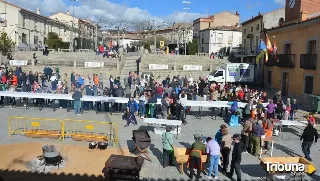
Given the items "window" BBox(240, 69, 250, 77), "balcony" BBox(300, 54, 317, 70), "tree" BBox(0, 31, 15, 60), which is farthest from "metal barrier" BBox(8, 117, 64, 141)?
"tree" BBox(0, 31, 15, 60)

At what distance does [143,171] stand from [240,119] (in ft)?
26.8

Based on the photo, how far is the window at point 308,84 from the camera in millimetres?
23688

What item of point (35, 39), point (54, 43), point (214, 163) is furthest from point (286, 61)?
point (35, 39)

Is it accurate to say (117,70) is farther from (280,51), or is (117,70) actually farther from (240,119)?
(240,119)

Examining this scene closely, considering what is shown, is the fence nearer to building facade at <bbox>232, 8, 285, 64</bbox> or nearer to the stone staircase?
the stone staircase

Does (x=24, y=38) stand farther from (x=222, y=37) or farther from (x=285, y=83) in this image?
(x=285, y=83)

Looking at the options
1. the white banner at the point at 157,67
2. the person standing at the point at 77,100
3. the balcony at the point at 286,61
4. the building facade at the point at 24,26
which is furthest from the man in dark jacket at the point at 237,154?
the building facade at the point at 24,26

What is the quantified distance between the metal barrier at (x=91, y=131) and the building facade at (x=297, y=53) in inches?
604

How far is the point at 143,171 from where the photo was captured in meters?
10.3

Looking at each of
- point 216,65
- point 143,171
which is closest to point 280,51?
point 216,65

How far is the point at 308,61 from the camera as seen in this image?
23.5m

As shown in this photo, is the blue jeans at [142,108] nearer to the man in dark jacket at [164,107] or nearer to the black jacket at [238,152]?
the man in dark jacket at [164,107]

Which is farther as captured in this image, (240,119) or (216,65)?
(216,65)

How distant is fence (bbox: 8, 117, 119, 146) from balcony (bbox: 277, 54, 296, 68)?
17.4 metres
